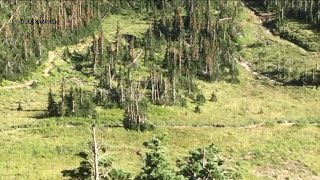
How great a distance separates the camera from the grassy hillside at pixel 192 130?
189 feet

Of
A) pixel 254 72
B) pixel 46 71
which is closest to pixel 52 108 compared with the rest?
pixel 46 71

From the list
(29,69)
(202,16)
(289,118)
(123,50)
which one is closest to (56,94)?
(29,69)

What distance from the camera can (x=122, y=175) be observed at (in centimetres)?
3250

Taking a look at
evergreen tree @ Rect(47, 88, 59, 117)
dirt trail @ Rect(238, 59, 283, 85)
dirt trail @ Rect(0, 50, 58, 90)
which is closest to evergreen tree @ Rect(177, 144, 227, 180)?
evergreen tree @ Rect(47, 88, 59, 117)

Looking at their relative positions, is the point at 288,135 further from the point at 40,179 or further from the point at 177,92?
the point at 40,179

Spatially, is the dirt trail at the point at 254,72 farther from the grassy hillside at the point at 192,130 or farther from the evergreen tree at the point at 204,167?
the evergreen tree at the point at 204,167

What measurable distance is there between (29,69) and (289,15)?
82.9 metres

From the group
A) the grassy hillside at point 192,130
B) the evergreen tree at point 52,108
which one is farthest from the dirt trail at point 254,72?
the evergreen tree at point 52,108

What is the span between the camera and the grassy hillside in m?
57.8

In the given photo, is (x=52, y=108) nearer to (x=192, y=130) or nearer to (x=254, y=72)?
(x=192, y=130)

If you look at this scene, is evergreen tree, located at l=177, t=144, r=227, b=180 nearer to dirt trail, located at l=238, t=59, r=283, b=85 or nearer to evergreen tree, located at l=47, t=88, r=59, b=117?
evergreen tree, located at l=47, t=88, r=59, b=117

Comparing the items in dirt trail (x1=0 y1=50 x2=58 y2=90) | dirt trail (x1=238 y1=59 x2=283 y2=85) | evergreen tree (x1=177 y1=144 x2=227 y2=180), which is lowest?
dirt trail (x1=238 y1=59 x2=283 y2=85)

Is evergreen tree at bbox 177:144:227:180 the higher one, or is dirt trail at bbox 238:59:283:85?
evergreen tree at bbox 177:144:227:180

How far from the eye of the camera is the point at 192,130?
7331 cm
